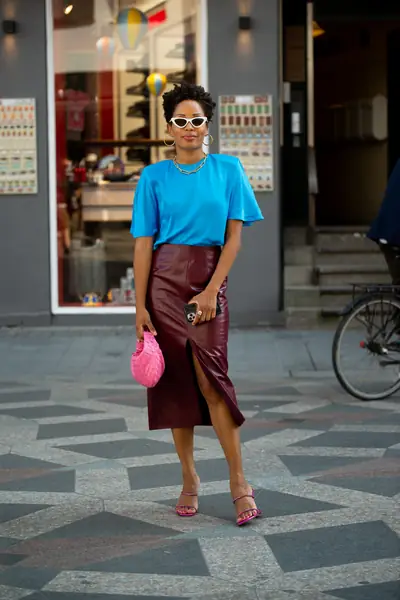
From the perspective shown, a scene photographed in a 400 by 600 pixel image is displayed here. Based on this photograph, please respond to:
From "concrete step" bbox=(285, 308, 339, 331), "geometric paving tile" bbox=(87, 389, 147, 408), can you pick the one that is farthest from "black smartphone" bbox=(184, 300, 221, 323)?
"concrete step" bbox=(285, 308, 339, 331)

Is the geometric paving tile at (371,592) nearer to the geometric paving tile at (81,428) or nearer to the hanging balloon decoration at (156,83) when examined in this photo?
the geometric paving tile at (81,428)

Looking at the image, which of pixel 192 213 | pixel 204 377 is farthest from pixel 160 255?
pixel 204 377

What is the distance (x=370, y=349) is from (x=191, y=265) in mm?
3537

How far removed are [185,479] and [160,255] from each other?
3.41 ft

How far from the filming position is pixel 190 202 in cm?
535

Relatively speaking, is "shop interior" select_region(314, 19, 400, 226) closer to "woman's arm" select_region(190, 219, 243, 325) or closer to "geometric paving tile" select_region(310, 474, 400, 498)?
"geometric paving tile" select_region(310, 474, 400, 498)

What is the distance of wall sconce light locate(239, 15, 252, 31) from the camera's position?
40.1ft

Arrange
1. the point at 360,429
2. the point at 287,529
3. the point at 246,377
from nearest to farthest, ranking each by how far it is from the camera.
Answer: the point at 287,529, the point at 360,429, the point at 246,377

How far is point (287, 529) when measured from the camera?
5.28 m

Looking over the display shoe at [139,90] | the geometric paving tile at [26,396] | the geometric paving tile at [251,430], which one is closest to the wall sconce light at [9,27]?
the display shoe at [139,90]

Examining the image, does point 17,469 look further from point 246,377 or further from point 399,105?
point 399,105

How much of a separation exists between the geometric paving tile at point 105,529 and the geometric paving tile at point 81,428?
194 centimetres

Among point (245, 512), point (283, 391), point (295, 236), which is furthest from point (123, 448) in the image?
point (295, 236)

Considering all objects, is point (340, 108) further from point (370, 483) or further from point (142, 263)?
point (142, 263)
